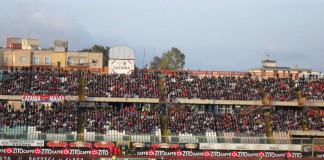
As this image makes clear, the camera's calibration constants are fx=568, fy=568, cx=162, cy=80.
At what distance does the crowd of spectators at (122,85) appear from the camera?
6612 centimetres

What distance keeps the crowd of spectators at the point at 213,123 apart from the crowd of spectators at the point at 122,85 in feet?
17.1

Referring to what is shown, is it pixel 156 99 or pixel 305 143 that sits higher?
pixel 156 99

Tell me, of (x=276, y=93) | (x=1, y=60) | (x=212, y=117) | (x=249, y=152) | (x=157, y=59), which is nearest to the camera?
(x=249, y=152)

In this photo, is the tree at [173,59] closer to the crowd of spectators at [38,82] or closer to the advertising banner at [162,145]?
the crowd of spectators at [38,82]

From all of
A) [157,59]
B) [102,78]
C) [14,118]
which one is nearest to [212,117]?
[102,78]

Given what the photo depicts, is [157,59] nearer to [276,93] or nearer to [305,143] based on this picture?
[276,93]

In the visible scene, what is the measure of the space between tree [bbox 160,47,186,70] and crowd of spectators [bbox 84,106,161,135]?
61.8 metres

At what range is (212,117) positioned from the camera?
6384 centimetres

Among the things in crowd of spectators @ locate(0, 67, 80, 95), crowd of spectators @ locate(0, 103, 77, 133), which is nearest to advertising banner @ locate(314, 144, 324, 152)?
crowd of spectators @ locate(0, 103, 77, 133)

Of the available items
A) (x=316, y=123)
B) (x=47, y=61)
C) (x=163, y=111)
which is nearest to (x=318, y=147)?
(x=316, y=123)

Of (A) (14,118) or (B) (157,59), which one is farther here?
(B) (157,59)

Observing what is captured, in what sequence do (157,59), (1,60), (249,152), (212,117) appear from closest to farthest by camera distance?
(249,152) → (212,117) → (1,60) → (157,59)

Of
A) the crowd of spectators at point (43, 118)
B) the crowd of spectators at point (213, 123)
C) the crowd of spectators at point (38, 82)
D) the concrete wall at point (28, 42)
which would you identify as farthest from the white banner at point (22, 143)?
the concrete wall at point (28, 42)

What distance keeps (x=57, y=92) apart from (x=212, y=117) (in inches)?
706
